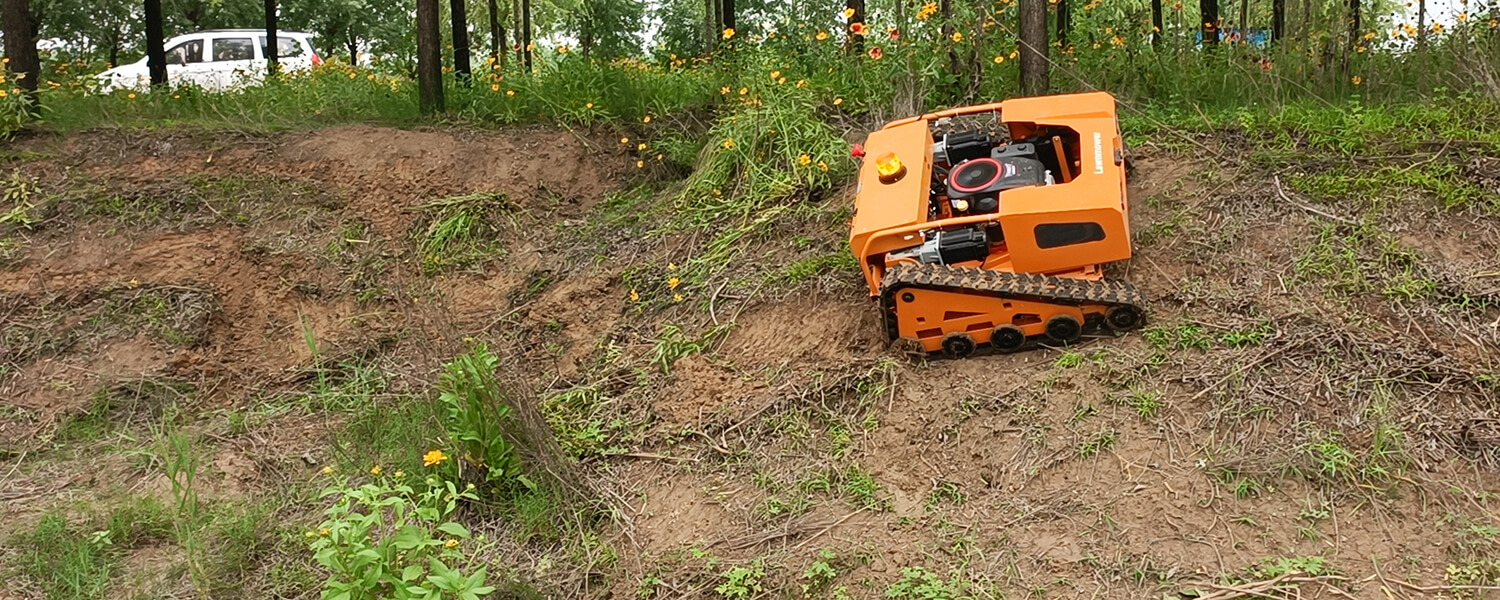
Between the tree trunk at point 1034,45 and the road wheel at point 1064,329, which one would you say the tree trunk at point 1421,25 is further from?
the road wheel at point 1064,329

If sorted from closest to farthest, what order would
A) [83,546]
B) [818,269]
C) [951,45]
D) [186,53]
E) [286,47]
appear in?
[83,546] → [818,269] → [951,45] → [186,53] → [286,47]

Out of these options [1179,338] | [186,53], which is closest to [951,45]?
[1179,338]

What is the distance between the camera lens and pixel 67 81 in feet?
29.9

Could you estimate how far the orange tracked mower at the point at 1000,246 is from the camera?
432 cm

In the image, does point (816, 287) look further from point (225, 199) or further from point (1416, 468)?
point (225, 199)

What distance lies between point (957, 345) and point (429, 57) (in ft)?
17.1

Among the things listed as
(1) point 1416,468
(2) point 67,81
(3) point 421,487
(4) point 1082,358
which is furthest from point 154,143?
(1) point 1416,468

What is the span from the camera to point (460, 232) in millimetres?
7023

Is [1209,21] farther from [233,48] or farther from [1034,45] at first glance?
[233,48]

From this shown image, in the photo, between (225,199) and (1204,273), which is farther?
(225,199)

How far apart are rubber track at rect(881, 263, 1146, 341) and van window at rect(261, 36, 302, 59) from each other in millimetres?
13999

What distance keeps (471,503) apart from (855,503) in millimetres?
1528

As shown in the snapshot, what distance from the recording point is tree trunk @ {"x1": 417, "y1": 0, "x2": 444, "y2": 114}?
8.05 meters

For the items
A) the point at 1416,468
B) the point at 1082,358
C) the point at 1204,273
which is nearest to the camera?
the point at 1416,468
